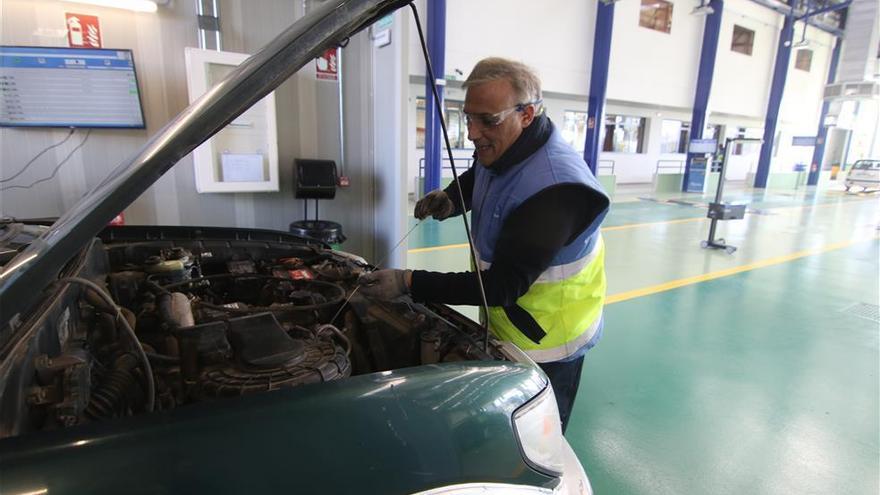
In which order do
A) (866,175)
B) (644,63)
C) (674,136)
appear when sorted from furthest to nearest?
(674,136) < (866,175) < (644,63)

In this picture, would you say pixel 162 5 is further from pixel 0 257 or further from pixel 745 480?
pixel 745 480

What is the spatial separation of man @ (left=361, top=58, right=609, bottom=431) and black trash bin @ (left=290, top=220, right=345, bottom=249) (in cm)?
196

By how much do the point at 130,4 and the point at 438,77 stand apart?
6.24m

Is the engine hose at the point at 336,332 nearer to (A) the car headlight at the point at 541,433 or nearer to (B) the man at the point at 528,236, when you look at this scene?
(B) the man at the point at 528,236

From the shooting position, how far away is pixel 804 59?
17094 millimetres

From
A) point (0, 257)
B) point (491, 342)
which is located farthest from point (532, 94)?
point (0, 257)

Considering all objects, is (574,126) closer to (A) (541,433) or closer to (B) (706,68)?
(B) (706,68)

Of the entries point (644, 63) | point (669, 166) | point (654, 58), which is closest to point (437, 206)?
point (644, 63)

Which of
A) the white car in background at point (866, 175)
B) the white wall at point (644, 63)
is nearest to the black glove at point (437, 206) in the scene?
the white wall at point (644, 63)

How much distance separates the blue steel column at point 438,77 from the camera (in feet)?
27.6

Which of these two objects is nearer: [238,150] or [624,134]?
[238,150]

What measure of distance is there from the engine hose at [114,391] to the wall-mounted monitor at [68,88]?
105 inches

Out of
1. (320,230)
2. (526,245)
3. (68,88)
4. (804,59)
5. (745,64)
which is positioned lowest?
(320,230)

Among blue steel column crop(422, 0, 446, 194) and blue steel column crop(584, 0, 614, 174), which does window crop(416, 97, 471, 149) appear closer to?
blue steel column crop(422, 0, 446, 194)
